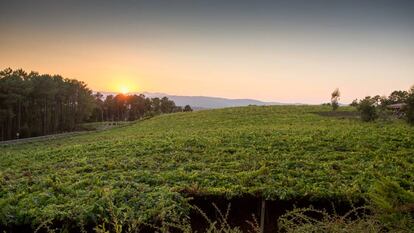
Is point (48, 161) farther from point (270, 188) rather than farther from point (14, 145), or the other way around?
point (14, 145)

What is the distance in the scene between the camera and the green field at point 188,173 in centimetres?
1126

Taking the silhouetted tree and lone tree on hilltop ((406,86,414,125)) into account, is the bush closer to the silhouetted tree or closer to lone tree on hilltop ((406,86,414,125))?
lone tree on hilltop ((406,86,414,125))

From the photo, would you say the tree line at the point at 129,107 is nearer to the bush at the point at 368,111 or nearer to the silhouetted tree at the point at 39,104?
the silhouetted tree at the point at 39,104

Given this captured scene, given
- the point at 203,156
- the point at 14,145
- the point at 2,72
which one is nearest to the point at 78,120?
the point at 2,72

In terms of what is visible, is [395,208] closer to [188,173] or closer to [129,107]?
[188,173]

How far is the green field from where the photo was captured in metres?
11.3

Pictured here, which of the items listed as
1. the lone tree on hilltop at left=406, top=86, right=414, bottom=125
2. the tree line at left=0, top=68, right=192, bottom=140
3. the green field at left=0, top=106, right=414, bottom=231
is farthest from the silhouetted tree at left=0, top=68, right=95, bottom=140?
the lone tree on hilltop at left=406, top=86, right=414, bottom=125

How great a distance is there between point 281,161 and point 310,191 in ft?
14.2

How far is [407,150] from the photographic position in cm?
1806

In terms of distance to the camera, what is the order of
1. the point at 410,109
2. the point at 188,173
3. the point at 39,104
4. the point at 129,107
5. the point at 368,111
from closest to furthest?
the point at 188,173
the point at 410,109
the point at 368,111
the point at 39,104
the point at 129,107

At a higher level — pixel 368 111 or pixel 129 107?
pixel 368 111

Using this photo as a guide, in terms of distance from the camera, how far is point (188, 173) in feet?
49.3

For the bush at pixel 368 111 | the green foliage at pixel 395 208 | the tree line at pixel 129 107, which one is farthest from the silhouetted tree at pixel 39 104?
the green foliage at pixel 395 208

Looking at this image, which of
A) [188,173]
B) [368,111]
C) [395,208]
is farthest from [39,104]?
[395,208]
